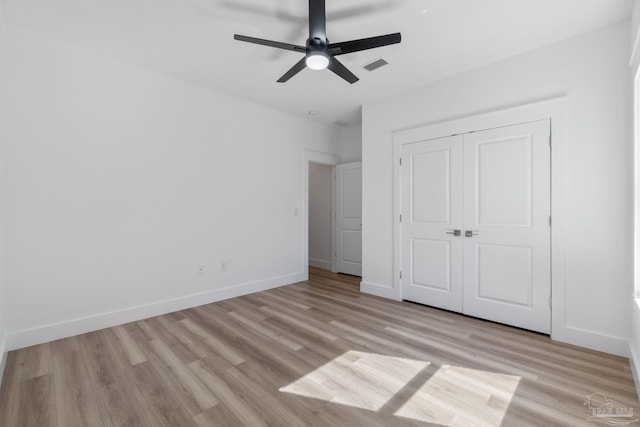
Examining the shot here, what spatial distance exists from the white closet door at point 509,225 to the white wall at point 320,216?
310cm

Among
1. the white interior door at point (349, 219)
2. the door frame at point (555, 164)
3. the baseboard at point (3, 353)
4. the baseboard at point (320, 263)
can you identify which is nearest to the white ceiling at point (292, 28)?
the door frame at point (555, 164)

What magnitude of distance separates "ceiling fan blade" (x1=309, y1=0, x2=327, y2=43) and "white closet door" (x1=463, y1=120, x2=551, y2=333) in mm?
2119

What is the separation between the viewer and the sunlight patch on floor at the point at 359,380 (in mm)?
1930

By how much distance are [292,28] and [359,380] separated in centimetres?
295

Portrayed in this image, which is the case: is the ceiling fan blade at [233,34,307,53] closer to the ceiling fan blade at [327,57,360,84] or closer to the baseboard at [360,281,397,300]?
the ceiling fan blade at [327,57,360,84]

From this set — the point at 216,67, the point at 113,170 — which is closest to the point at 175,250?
the point at 113,170

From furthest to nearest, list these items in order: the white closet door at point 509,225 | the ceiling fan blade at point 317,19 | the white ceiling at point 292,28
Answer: the white closet door at point 509,225, the white ceiling at point 292,28, the ceiling fan blade at point 317,19

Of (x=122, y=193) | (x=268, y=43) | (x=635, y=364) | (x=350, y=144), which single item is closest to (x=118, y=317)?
(x=122, y=193)

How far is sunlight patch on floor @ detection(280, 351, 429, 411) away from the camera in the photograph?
193cm

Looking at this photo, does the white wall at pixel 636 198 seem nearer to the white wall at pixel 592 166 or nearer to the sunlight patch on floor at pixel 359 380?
the white wall at pixel 592 166

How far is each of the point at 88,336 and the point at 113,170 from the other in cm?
170

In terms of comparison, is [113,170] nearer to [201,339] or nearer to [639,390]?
[201,339]

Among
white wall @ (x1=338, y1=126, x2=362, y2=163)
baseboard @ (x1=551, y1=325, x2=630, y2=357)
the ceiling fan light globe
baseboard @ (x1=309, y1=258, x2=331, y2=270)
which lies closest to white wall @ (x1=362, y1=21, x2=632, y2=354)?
baseboard @ (x1=551, y1=325, x2=630, y2=357)

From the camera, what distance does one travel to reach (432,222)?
145 inches
